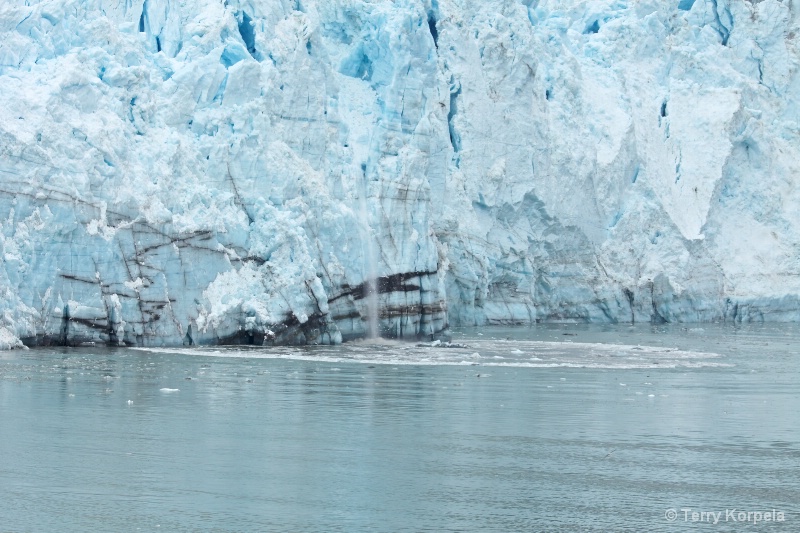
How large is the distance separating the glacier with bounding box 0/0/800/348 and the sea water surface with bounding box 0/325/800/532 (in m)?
1.52

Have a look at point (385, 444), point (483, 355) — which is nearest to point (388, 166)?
point (483, 355)

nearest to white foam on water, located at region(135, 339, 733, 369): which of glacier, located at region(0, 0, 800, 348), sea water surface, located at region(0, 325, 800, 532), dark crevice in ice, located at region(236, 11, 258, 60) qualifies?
sea water surface, located at region(0, 325, 800, 532)

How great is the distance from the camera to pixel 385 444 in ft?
34.8

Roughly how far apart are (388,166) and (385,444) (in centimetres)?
1249

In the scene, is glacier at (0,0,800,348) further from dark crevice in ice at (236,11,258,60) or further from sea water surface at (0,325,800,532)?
sea water surface at (0,325,800,532)

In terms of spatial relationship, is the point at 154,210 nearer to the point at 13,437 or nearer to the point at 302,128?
the point at 302,128

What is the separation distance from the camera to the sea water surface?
Answer: 8.10 m

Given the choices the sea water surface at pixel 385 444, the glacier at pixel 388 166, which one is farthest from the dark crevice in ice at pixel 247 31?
the sea water surface at pixel 385 444

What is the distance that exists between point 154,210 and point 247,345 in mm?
2667

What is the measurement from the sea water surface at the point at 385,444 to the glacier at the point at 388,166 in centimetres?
152

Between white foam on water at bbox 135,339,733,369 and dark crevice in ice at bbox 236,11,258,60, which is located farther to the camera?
dark crevice in ice at bbox 236,11,258,60

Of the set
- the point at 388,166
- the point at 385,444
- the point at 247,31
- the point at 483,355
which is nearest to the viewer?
the point at 385,444

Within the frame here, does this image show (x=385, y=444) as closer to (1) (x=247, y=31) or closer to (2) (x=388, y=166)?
(2) (x=388, y=166)

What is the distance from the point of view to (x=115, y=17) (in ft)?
69.1
